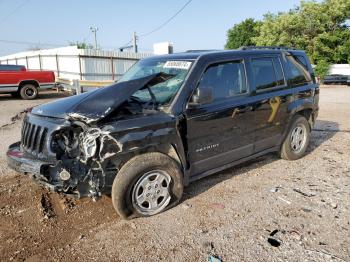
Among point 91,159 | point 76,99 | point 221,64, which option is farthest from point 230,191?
point 76,99

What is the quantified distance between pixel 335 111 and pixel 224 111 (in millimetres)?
8677

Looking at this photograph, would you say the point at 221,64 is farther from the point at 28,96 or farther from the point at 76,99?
the point at 28,96

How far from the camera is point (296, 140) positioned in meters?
5.80

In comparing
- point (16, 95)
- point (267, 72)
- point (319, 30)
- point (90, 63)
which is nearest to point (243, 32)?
point (319, 30)

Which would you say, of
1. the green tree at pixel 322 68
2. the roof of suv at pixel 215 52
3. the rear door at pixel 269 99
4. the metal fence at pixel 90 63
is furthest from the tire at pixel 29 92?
the green tree at pixel 322 68

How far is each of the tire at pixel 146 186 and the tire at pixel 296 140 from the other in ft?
8.32

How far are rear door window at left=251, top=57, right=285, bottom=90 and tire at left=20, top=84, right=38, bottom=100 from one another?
13.5m

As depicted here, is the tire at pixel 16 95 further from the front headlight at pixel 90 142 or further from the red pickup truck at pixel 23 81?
the front headlight at pixel 90 142

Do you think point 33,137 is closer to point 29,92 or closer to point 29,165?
point 29,165

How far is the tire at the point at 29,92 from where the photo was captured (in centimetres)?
1537

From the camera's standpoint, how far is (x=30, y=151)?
3795 mm

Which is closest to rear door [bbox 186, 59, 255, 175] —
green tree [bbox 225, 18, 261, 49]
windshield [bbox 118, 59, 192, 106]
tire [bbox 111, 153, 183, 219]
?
windshield [bbox 118, 59, 192, 106]

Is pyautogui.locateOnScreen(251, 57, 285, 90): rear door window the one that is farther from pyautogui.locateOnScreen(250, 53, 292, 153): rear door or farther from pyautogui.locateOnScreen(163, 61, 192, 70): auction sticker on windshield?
pyautogui.locateOnScreen(163, 61, 192, 70): auction sticker on windshield

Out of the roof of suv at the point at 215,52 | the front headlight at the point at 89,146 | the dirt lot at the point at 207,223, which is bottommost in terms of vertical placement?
the dirt lot at the point at 207,223
